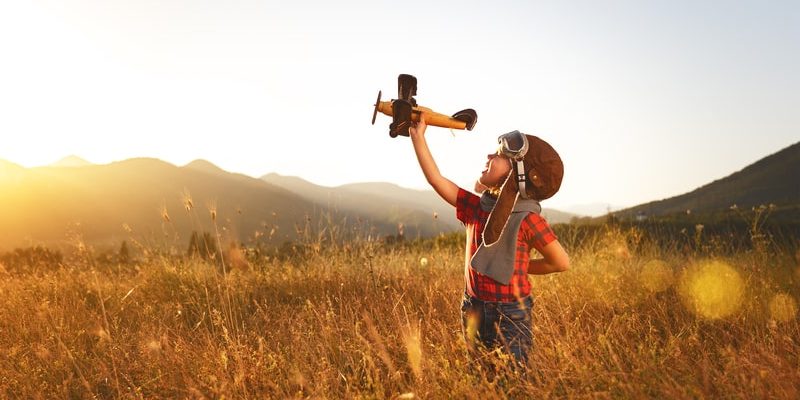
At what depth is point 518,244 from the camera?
8.68 ft

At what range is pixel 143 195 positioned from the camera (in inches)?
3770

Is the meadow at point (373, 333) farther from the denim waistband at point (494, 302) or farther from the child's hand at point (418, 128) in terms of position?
the child's hand at point (418, 128)

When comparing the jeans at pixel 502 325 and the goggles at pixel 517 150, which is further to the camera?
the jeans at pixel 502 325

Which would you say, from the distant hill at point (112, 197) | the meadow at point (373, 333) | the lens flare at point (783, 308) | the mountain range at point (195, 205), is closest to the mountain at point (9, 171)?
the distant hill at point (112, 197)

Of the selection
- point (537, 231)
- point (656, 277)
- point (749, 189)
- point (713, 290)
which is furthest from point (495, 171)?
point (749, 189)

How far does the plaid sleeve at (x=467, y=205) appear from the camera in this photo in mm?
2740

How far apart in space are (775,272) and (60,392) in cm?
665

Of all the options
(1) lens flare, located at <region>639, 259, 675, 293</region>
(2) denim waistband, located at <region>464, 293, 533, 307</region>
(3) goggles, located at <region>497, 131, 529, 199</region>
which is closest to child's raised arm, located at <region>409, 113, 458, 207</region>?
(3) goggles, located at <region>497, 131, 529, 199</region>

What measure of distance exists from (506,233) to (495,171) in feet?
1.10

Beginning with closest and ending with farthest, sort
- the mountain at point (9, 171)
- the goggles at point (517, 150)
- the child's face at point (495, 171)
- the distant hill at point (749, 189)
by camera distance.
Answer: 1. the goggles at point (517, 150)
2. the child's face at point (495, 171)
3. the distant hill at point (749, 189)
4. the mountain at point (9, 171)

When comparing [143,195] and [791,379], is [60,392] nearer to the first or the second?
[791,379]

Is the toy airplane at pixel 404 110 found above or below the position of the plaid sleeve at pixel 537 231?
above

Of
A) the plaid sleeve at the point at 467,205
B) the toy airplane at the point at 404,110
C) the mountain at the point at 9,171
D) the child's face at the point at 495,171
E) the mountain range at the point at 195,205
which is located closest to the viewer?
the toy airplane at the point at 404,110

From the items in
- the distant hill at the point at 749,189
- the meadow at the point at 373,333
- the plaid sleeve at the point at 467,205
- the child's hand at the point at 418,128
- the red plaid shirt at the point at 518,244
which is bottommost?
the meadow at the point at 373,333
